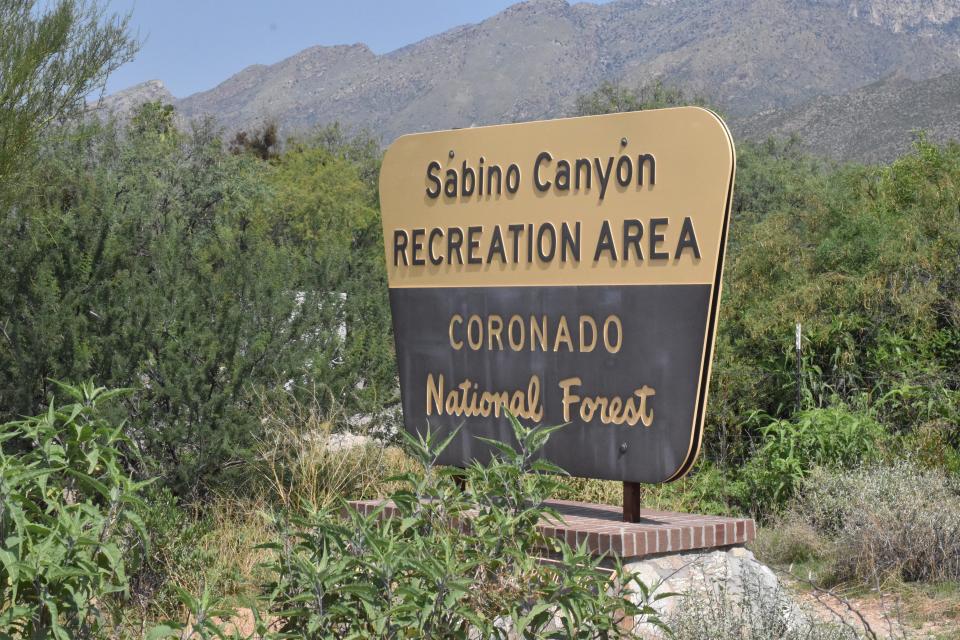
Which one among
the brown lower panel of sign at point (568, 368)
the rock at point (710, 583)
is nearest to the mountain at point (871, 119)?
the brown lower panel of sign at point (568, 368)

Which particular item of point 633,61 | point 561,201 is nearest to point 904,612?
point 561,201

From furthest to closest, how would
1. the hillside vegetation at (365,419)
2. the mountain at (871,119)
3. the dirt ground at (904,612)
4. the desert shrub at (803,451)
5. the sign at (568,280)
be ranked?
the mountain at (871,119)
the desert shrub at (803,451)
the dirt ground at (904,612)
the sign at (568,280)
the hillside vegetation at (365,419)

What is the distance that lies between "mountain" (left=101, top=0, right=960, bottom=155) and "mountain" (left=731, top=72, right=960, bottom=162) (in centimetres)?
4715

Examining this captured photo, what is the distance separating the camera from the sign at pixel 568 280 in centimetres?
525

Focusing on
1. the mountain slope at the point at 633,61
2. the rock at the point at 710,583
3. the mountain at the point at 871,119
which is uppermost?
the mountain slope at the point at 633,61

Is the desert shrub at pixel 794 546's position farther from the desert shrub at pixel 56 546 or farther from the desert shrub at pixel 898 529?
the desert shrub at pixel 56 546

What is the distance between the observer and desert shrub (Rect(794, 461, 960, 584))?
6.55m

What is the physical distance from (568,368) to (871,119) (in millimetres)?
64450

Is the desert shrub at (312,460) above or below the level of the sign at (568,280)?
below

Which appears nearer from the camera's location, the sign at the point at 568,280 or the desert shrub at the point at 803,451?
the sign at the point at 568,280

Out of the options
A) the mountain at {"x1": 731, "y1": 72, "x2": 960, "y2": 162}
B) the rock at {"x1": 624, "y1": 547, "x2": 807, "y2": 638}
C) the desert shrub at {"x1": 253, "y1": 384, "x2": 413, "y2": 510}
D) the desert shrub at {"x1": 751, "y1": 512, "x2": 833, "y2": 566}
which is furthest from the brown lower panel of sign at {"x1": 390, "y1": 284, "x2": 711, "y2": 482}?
the mountain at {"x1": 731, "y1": 72, "x2": 960, "y2": 162}

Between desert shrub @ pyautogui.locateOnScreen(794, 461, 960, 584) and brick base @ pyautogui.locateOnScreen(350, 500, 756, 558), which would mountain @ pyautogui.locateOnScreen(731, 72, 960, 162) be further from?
brick base @ pyautogui.locateOnScreen(350, 500, 756, 558)

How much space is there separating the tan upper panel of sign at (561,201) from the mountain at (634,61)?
116 metres

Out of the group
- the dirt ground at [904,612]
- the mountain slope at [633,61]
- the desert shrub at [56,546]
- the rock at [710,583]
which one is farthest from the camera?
the mountain slope at [633,61]
